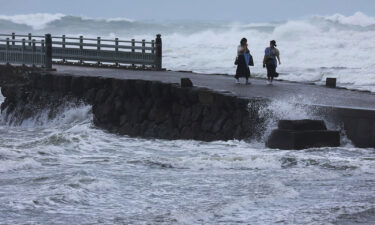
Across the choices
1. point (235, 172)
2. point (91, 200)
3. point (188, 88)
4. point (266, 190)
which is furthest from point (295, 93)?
point (91, 200)

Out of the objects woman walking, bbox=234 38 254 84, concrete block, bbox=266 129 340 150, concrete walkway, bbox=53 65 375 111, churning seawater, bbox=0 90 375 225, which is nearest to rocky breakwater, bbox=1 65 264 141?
concrete walkway, bbox=53 65 375 111

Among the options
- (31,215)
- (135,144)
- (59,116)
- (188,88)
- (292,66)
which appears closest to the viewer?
(31,215)

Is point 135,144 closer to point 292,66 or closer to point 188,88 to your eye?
point 188,88

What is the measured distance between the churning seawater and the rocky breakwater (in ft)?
3.87

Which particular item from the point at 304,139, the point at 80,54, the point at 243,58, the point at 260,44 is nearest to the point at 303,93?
the point at 243,58

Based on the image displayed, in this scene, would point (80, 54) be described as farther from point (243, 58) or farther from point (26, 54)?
point (243, 58)

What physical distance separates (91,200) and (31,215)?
1.22 meters

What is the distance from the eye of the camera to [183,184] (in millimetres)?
13289

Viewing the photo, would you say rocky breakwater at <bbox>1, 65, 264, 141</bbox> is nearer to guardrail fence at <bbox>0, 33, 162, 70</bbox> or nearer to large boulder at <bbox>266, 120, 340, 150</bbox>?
large boulder at <bbox>266, 120, 340, 150</bbox>

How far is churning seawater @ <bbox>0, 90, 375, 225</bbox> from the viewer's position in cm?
1094

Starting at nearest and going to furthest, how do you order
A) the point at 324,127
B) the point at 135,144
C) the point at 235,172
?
the point at 235,172 < the point at 324,127 < the point at 135,144

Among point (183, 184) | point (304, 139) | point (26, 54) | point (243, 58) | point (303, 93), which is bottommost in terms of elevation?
point (183, 184)

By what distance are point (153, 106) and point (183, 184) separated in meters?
10.3

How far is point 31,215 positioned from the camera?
10852 mm
